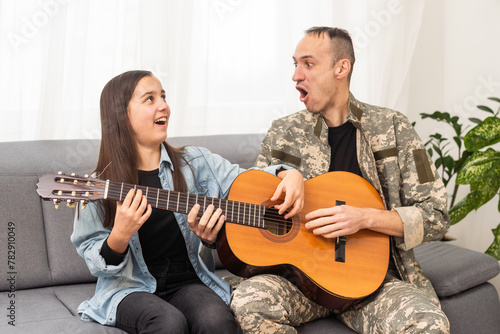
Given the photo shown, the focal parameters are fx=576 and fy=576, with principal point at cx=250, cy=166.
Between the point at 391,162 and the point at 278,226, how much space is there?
51 cm

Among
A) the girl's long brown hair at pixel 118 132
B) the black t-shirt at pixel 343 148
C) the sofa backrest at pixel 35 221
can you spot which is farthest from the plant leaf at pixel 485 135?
the sofa backrest at pixel 35 221

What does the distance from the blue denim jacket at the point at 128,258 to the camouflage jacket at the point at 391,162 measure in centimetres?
20

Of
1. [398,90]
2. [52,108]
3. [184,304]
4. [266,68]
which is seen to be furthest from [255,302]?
[398,90]

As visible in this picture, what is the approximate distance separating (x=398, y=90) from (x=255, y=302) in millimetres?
2222

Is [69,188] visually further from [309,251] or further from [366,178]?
[366,178]

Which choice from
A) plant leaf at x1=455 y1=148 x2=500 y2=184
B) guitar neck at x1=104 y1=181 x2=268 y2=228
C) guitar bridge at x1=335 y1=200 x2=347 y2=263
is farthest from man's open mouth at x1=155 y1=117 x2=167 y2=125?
plant leaf at x1=455 y1=148 x2=500 y2=184

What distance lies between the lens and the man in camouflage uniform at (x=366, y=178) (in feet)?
5.63

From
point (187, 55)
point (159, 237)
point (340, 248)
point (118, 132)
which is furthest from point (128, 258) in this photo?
point (187, 55)

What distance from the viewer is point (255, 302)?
169cm

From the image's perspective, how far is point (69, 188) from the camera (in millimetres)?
1530

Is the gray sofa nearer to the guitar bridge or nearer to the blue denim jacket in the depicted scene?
the blue denim jacket

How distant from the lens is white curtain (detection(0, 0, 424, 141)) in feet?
8.27

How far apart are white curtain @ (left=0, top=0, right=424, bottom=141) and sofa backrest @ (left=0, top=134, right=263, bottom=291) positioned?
380 mm

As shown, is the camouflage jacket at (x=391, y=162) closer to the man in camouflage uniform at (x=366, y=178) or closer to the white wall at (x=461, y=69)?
the man in camouflage uniform at (x=366, y=178)
